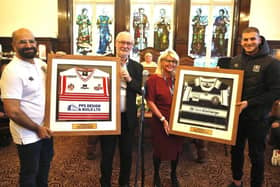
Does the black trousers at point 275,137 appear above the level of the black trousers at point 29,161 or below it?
below

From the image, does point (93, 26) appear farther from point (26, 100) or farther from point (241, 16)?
point (26, 100)

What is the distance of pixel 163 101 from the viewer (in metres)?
1.99

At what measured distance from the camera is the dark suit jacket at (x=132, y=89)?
1817 millimetres

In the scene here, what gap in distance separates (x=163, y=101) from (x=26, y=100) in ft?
3.48

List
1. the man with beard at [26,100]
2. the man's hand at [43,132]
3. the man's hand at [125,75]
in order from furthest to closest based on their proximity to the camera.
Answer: the man's hand at [125,75] → the man's hand at [43,132] → the man with beard at [26,100]

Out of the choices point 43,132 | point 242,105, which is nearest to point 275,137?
point 242,105

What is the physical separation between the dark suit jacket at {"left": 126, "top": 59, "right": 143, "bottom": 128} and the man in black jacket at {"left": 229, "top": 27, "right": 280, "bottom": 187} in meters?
0.77

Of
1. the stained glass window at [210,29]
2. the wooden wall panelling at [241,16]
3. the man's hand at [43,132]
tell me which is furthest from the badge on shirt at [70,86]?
the wooden wall panelling at [241,16]

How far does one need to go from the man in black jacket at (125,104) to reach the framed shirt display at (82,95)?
0.44ft

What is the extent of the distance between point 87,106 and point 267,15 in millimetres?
5101

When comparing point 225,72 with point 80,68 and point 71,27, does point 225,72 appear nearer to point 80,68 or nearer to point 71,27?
point 80,68

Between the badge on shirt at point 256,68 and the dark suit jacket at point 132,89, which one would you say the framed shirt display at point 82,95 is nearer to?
the dark suit jacket at point 132,89

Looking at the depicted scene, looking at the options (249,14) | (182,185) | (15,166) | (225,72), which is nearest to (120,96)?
(225,72)

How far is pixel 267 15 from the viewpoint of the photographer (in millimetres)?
5180
